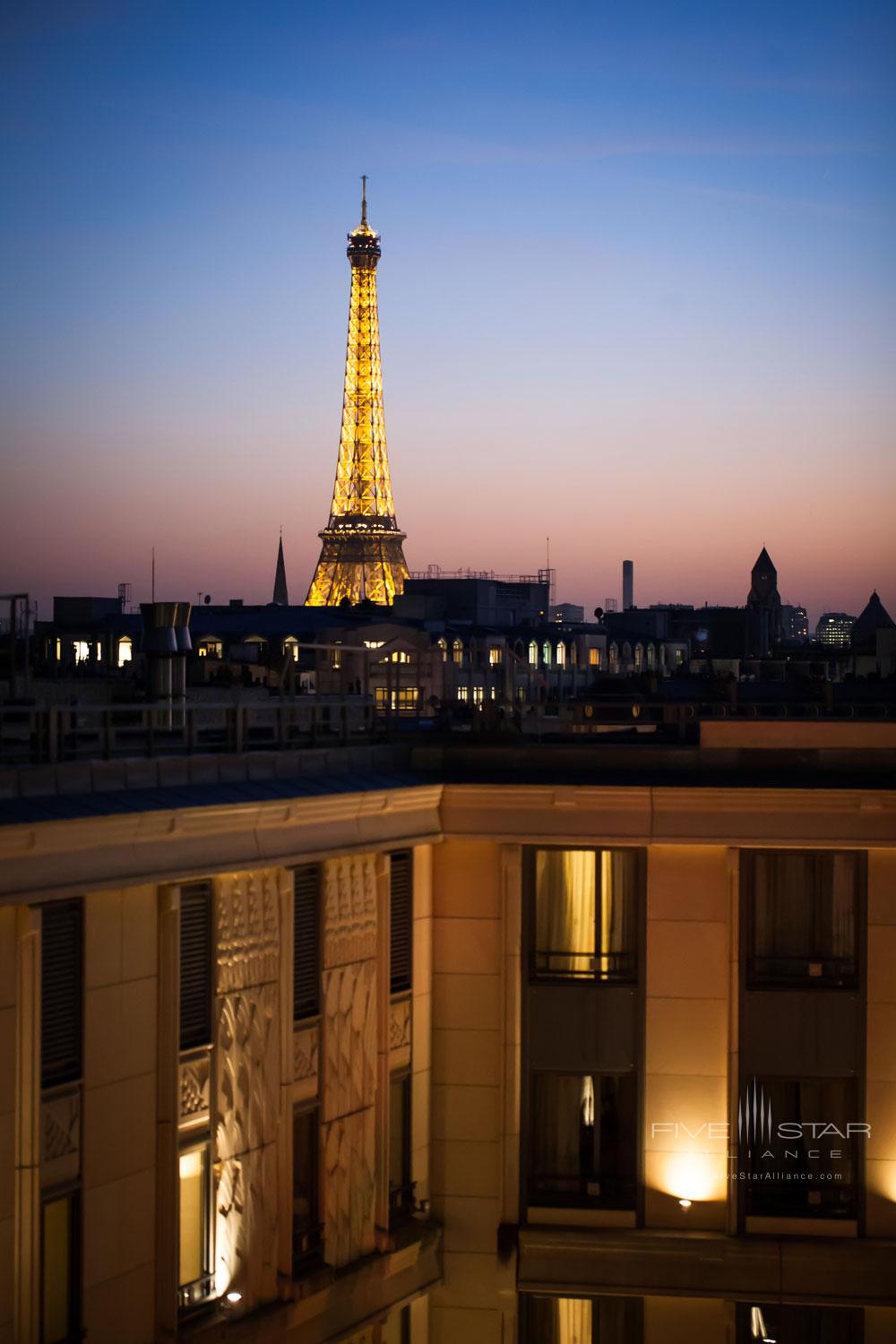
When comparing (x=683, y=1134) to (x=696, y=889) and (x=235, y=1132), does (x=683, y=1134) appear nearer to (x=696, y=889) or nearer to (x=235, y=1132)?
(x=696, y=889)

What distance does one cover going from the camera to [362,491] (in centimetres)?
16388

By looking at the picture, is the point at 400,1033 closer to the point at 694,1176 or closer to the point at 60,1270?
the point at 694,1176

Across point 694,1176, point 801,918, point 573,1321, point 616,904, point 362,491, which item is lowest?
point 573,1321

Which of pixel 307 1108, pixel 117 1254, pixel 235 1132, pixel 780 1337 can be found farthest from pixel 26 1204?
pixel 780 1337

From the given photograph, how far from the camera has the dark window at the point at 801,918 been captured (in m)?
18.8

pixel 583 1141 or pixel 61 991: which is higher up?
pixel 61 991

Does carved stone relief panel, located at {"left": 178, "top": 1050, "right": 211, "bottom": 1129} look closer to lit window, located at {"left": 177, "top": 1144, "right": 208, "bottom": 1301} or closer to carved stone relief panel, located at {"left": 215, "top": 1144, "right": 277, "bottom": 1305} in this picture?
lit window, located at {"left": 177, "top": 1144, "right": 208, "bottom": 1301}

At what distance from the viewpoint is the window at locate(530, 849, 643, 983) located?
1898cm

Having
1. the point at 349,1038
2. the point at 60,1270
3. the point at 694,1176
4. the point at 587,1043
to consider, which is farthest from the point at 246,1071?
the point at 694,1176

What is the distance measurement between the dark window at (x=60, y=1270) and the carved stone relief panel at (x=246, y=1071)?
185 centimetres

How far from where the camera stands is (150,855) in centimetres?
1445

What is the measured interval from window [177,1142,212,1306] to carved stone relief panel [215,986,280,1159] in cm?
25

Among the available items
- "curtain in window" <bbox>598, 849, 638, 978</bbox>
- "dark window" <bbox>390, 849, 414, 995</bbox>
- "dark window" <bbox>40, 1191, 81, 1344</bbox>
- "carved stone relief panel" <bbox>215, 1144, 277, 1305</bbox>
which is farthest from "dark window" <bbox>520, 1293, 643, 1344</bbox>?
"dark window" <bbox>40, 1191, 81, 1344</bbox>

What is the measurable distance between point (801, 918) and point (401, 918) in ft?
14.3
